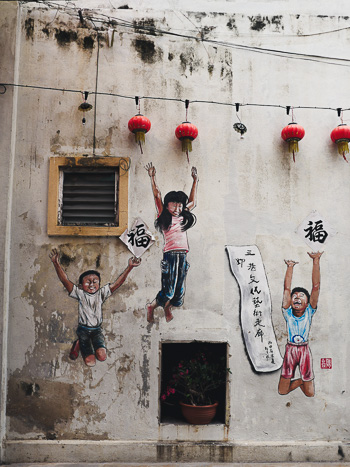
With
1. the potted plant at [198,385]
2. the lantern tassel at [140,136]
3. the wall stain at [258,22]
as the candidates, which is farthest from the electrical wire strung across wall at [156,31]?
the potted plant at [198,385]

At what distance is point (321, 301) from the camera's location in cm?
614

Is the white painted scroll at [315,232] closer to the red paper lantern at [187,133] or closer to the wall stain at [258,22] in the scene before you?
the red paper lantern at [187,133]

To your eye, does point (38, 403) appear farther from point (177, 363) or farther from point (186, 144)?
point (186, 144)

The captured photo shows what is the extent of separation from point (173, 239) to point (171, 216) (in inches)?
12.3

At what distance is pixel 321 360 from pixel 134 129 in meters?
A: 3.91

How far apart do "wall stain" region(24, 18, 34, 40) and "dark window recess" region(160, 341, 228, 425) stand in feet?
15.1

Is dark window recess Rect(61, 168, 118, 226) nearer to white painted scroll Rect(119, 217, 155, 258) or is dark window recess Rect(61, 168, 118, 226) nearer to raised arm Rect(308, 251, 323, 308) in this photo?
white painted scroll Rect(119, 217, 155, 258)

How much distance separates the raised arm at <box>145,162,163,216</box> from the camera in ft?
20.5

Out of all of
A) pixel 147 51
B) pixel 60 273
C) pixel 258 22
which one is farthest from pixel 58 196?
pixel 258 22

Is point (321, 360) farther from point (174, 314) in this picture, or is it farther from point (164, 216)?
point (164, 216)

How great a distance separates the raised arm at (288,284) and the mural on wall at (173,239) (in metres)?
1.34

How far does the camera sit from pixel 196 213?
246 inches

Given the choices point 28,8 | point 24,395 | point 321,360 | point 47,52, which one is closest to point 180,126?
point 47,52

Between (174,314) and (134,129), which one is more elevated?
(134,129)
